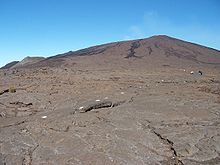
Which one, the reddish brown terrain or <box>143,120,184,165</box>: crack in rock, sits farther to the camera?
the reddish brown terrain

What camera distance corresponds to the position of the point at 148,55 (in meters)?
43.3

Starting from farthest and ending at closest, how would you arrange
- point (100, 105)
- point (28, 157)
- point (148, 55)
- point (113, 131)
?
point (148, 55)
point (100, 105)
point (113, 131)
point (28, 157)

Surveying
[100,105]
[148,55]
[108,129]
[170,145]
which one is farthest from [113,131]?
[148,55]

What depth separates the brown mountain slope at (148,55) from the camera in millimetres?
39250

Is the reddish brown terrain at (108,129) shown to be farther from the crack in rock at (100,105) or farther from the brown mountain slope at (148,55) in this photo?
the brown mountain slope at (148,55)

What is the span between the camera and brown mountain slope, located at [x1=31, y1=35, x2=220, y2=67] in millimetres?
39250

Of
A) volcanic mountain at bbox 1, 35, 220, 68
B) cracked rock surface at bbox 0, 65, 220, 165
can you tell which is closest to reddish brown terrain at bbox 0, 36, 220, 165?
cracked rock surface at bbox 0, 65, 220, 165

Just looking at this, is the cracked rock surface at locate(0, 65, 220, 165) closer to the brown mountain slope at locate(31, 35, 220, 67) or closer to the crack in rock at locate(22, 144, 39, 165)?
the crack in rock at locate(22, 144, 39, 165)

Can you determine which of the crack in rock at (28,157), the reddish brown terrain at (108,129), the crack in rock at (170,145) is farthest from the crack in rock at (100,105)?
the crack in rock at (28,157)

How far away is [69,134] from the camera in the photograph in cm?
766

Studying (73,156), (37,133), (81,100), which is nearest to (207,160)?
(73,156)

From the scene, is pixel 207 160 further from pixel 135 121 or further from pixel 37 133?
pixel 37 133

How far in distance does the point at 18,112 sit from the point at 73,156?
551cm

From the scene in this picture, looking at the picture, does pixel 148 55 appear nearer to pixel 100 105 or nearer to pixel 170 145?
pixel 100 105
